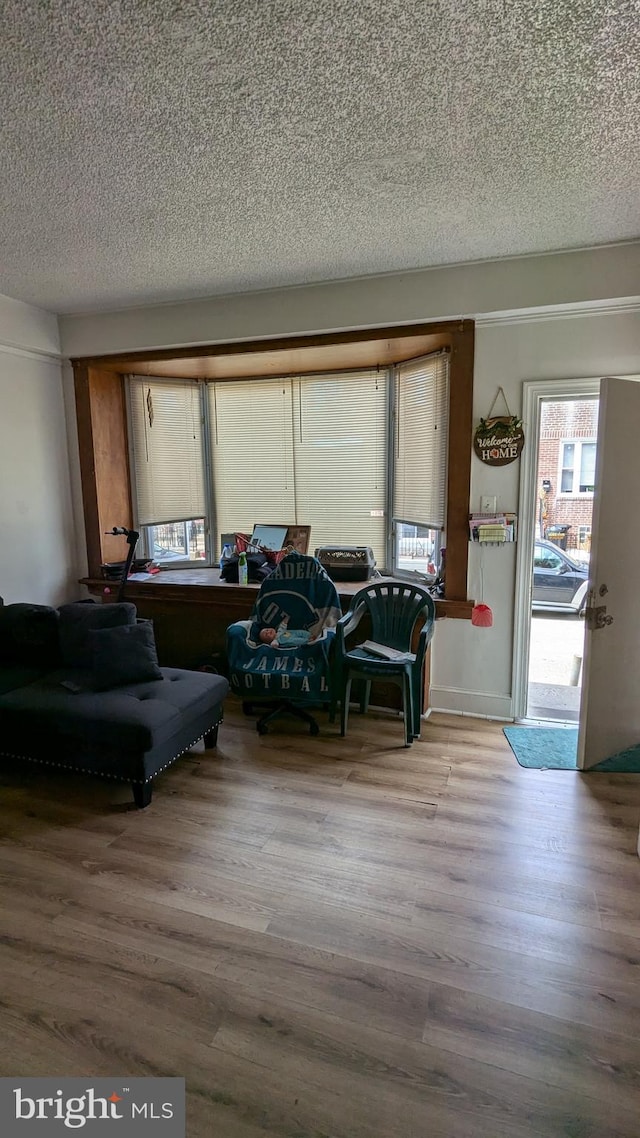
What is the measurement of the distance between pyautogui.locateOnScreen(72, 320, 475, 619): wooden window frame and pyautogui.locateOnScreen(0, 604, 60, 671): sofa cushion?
1.08 m

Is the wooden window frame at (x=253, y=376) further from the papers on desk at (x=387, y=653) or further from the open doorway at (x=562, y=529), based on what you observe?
the open doorway at (x=562, y=529)

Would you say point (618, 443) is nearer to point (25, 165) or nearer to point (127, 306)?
point (25, 165)

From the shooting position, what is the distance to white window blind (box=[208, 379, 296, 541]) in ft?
14.1

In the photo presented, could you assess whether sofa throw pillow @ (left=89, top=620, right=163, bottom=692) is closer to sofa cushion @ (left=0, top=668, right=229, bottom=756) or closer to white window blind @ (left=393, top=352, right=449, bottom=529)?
sofa cushion @ (left=0, top=668, right=229, bottom=756)

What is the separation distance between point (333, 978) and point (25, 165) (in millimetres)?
3156

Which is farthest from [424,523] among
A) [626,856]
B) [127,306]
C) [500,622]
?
[127,306]

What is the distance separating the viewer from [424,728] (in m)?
3.41

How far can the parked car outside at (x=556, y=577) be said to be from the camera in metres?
5.13

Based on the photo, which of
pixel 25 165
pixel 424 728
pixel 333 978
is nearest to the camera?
pixel 333 978

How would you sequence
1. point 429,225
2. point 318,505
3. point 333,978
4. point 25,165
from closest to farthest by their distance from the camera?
point 333,978, point 25,165, point 429,225, point 318,505

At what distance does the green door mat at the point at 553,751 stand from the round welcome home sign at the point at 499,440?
66.6 inches

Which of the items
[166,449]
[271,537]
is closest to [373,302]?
[271,537]

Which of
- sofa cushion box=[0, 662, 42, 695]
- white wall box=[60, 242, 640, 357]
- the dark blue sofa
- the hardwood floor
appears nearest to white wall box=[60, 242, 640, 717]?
white wall box=[60, 242, 640, 357]

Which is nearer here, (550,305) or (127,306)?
(550,305)
